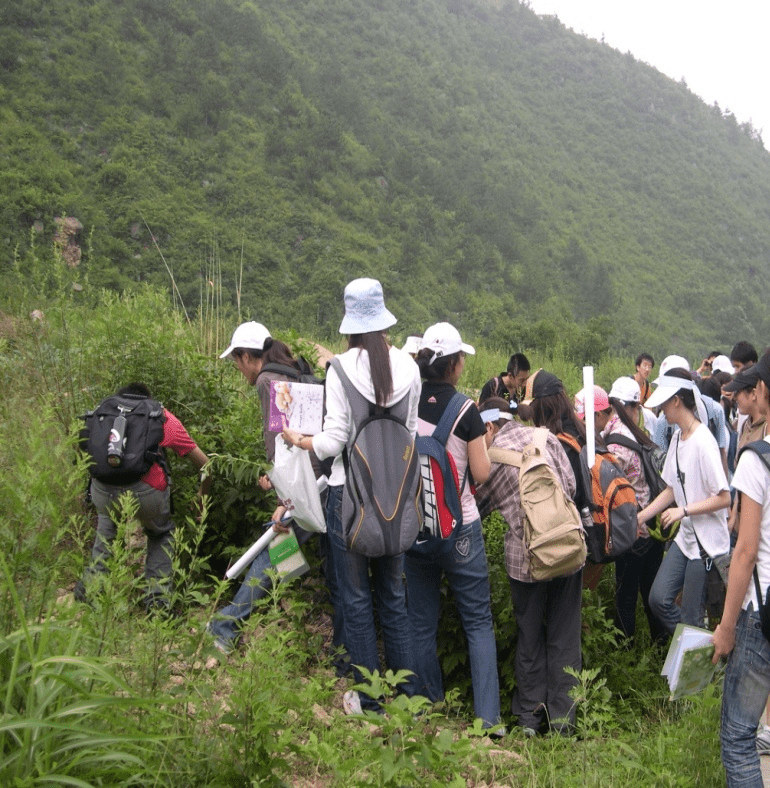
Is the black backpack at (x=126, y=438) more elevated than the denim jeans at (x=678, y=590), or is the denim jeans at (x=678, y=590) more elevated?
the black backpack at (x=126, y=438)

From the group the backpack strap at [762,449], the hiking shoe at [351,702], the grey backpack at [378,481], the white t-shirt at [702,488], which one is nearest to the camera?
the backpack strap at [762,449]

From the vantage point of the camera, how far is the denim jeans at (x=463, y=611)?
3.98 meters

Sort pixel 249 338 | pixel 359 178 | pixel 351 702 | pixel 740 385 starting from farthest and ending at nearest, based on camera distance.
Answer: pixel 359 178, pixel 249 338, pixel 351 702, pixel 740 385

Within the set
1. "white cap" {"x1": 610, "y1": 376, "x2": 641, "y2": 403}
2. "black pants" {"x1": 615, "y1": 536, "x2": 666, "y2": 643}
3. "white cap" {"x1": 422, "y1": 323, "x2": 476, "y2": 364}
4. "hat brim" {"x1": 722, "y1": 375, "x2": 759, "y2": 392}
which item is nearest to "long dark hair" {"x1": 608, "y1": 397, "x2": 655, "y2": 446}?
"white cap" {"x1": 610, "y1": 376, "x2": 641, "y2": 403}

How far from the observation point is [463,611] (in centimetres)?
411

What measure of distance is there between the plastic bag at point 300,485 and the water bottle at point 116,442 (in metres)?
0.80

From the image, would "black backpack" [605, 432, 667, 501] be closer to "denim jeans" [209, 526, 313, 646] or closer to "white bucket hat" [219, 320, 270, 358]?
"denim jeans" [209, 526, 313, 646]

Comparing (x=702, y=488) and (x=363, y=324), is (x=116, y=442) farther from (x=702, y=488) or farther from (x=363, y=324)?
(x=702, y=488)

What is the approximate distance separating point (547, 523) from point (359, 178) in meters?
43.3

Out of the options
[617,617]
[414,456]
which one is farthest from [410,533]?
[617,617]

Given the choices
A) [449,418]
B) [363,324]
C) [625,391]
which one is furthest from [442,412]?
[625,391]

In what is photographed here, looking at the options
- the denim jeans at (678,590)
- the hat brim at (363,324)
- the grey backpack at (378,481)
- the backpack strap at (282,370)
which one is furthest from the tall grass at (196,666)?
the hat brim at (363,324)

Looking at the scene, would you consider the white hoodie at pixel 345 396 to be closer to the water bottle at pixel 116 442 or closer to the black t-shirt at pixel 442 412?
the black t-shirt at pixel 442 412

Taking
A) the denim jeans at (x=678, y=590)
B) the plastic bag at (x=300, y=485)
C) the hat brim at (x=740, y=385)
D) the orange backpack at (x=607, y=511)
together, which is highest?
the hat brim at (x=740, y=385)
